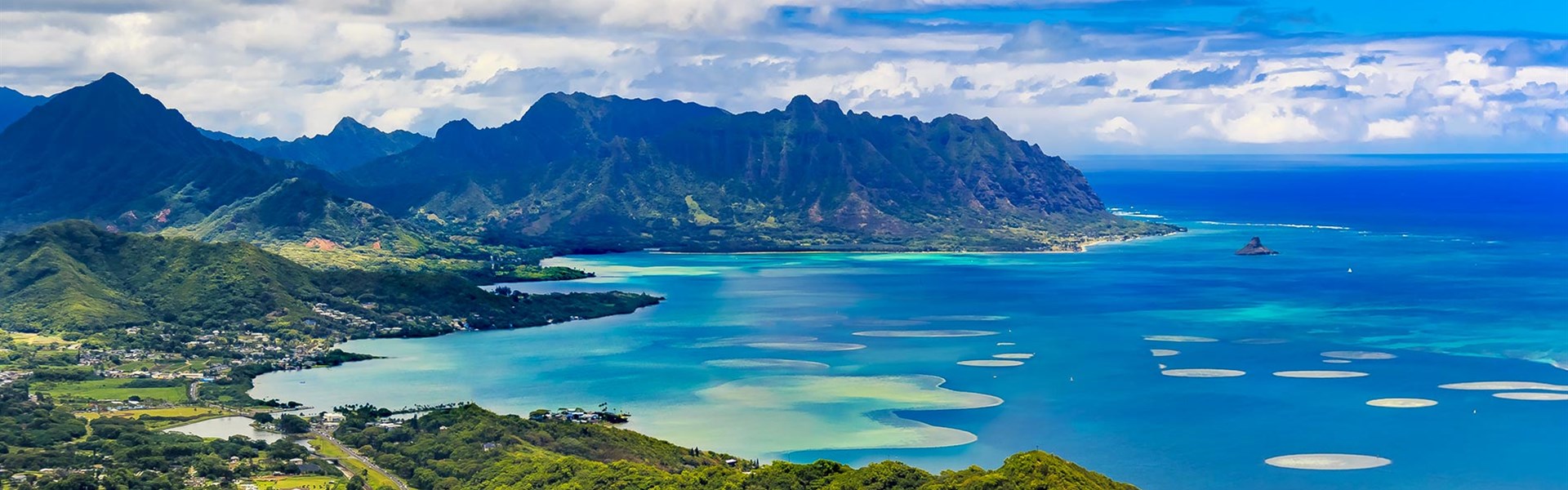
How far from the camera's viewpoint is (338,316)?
159m

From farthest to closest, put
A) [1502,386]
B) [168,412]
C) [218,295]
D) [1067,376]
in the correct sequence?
[218,295]
[1067,376]
[1502,386]
[168,412]

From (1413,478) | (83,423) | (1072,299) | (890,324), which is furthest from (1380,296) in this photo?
(83,423)

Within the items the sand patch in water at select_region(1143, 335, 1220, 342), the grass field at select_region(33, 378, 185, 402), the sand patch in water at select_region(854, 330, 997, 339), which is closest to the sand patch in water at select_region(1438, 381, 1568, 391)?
the sand patch in water at select_region(1143, 335, 1220, 342)

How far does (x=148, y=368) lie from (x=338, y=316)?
28671 millimetres

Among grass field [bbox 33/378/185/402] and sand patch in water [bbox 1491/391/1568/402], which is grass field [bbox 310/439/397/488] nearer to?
grass field [bbox 33/378/185/402]

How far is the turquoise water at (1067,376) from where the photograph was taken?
3696 inches

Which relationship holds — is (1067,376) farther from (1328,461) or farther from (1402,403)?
(1328,461)

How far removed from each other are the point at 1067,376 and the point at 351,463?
51416 mm

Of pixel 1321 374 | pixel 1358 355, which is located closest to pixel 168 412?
pixel 1321 374

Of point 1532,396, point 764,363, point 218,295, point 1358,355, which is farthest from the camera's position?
point 218,295

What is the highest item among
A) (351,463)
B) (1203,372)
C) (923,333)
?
(923,333)

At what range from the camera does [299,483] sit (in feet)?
277

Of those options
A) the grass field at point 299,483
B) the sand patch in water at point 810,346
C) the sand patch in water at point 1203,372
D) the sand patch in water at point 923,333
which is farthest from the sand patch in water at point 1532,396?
the grass field at point 299,483

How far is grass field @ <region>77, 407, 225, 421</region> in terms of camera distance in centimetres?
10644
